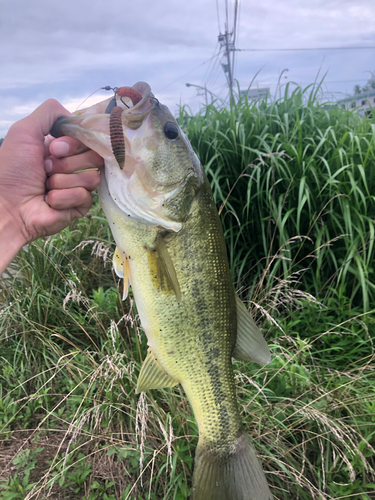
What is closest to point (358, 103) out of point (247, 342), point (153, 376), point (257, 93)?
point (257, 93)

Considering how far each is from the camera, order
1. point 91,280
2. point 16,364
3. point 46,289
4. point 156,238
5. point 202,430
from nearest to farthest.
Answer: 1. point 156,238
2. point 202,430
3. point 16,364
4. point 46,289
5. point 91,280

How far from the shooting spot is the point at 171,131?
44.6 inches

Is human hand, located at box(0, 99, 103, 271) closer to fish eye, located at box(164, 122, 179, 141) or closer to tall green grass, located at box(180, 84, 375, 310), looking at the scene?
fish eye, located at box(164, 122, 179, 141)

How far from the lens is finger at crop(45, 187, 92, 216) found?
127 cm

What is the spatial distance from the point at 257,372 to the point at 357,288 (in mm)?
1235

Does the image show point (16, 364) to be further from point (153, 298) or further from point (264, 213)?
point (264, 213)

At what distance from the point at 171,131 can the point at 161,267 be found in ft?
1.64

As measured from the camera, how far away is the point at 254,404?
2.09 meters

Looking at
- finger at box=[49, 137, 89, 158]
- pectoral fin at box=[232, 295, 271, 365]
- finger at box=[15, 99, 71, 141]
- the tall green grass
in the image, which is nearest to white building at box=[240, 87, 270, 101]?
the tall green grass

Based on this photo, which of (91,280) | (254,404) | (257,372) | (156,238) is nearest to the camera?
(156,238)

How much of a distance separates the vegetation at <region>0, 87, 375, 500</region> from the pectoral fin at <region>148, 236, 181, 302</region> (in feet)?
2.74

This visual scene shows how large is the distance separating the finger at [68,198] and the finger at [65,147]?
0.47 feet

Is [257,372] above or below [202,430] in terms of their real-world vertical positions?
below

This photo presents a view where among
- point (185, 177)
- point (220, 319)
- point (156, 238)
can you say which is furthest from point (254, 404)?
point (185, 177)
